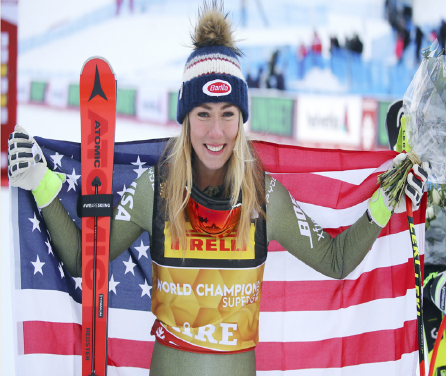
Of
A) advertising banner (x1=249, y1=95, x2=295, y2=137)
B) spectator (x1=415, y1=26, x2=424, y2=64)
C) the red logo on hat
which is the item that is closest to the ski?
the red logo on hat

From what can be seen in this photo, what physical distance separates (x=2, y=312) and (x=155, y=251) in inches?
94.0

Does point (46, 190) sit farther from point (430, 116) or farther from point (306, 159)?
point (430, 116)

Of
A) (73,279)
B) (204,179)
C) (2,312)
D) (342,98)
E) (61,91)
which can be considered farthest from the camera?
(342,98)

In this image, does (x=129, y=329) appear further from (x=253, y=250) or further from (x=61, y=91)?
(x=61, y=91)

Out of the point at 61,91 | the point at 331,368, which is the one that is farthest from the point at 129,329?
the point at 61,91

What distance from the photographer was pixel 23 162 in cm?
140

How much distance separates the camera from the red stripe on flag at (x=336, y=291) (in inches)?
72.0

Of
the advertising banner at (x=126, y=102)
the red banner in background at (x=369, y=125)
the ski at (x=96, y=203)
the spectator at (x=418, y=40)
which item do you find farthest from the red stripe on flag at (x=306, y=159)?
the spectator at (x=418, y=40)

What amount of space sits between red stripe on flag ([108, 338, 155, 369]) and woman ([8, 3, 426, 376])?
353mm

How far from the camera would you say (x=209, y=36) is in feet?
4.96

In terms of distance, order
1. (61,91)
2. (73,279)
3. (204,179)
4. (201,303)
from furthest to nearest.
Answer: (61,91)
(73,279)
(204,179)
(201,303)

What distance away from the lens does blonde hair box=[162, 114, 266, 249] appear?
1.46m

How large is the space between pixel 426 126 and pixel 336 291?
78cm

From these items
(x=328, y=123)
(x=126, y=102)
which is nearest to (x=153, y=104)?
(x=126, y=102)
